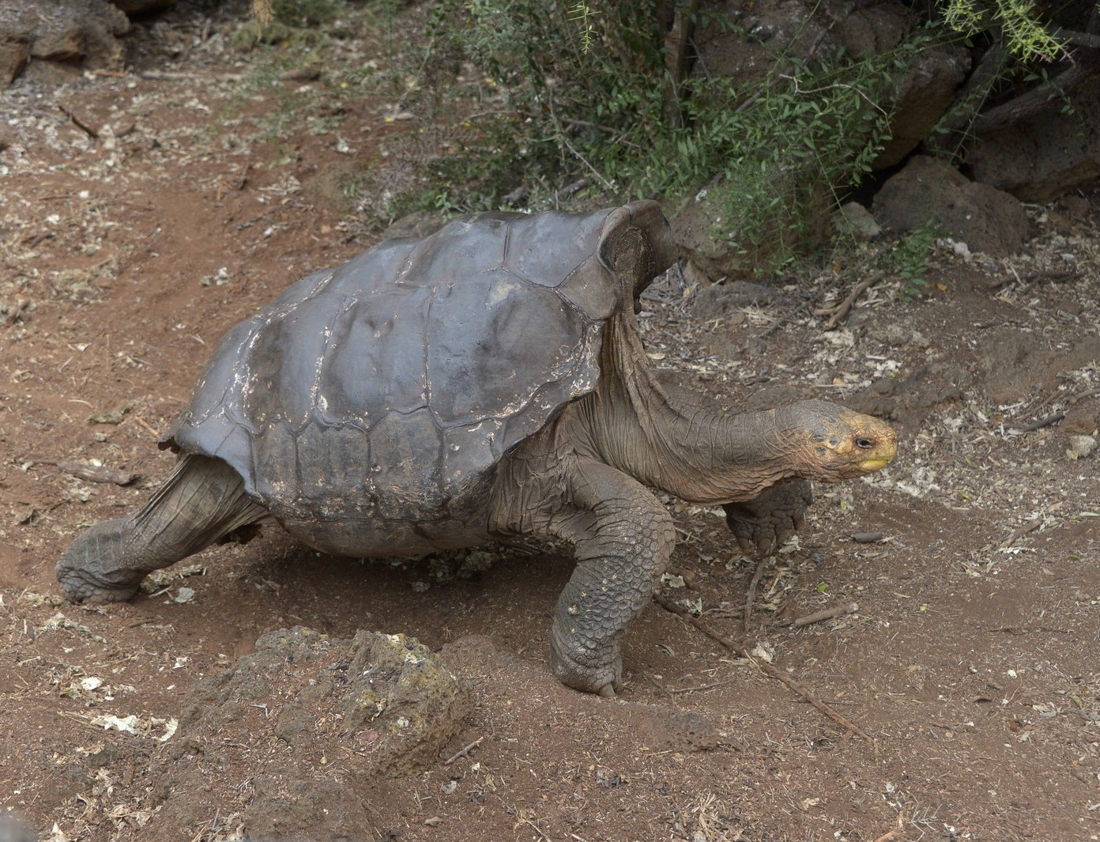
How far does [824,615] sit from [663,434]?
1.03 metres

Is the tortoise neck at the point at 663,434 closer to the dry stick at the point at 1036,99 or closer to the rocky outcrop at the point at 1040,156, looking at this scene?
the dry stick at the point at 1036,99

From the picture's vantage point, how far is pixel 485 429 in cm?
370

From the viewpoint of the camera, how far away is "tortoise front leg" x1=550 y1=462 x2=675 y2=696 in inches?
149

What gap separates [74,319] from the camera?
6441 mm

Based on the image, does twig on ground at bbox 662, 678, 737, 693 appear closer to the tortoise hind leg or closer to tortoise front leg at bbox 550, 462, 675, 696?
tortoise front leg at bbox 550, 462, 675, 696

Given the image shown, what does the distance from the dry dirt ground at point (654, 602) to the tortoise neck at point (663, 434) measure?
2.11ft

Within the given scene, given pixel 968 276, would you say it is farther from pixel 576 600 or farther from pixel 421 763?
pixel 421 763

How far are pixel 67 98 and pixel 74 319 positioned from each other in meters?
3.19

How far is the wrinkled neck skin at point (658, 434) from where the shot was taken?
13.4 feet

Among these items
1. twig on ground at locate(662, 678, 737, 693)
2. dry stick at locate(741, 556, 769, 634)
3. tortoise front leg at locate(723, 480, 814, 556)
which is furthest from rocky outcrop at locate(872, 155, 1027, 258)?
twig on ground at locate(662, 678, 737, 693)

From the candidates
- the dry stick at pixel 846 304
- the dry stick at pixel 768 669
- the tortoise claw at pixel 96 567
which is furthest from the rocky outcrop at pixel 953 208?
the tortoise claw at pixel 96 567

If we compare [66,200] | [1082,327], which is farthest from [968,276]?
[66,200]

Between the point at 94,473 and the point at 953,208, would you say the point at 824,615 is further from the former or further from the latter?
the point at 94,473

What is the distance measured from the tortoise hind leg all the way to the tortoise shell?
0.19 metres
